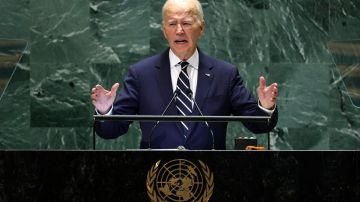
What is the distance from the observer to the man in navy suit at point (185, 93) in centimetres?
386

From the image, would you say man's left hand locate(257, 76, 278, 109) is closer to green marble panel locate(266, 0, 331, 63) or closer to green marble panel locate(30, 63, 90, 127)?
green marble panel locate(266, 0, 331, 63)

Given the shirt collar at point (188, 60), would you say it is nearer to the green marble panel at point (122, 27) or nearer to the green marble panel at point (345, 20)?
the green marble panel at point (122, 27)

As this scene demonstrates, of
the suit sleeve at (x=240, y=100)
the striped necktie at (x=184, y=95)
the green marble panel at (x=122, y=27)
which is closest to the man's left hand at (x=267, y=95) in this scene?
the suit sleeve at (x=240, y=100)

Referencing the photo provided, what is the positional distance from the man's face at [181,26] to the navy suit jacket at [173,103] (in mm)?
111

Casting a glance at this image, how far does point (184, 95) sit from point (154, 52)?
1.77 m

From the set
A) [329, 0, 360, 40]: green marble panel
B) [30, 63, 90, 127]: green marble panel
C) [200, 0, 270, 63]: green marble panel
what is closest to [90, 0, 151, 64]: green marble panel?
[30, 63, 90, 127]: green marble panel

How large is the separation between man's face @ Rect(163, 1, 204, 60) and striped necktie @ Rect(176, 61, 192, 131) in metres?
0.09

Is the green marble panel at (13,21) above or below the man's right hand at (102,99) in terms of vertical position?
above

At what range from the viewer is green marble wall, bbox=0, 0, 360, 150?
223 inches
